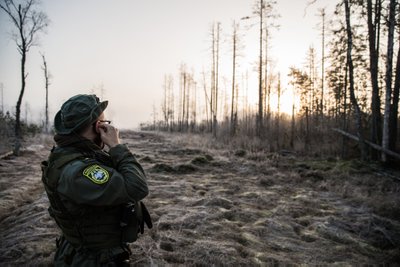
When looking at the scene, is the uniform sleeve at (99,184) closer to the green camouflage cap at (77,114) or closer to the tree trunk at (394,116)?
the green camouflage cap at (77,114)

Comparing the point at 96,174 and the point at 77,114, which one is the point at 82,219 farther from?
the point at 77,114

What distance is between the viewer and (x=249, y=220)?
4.96 meters

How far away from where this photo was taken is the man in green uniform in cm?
163

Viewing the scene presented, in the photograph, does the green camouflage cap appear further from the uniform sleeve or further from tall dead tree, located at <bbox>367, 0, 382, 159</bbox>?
tall dead tree, located at <bbox>367, 0, 382, 159</bbox>

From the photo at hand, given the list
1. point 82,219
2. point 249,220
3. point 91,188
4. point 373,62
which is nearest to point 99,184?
point 91,188

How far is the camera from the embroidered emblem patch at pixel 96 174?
162 cm

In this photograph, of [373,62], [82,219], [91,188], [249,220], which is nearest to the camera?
[91,188]

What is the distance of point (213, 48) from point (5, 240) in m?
26.8

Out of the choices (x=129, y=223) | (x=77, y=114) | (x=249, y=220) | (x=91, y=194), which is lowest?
(x=249, y=220)

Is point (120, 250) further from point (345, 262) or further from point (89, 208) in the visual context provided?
point (345, 262)

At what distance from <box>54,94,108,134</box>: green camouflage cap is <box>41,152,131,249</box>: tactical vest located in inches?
7.1

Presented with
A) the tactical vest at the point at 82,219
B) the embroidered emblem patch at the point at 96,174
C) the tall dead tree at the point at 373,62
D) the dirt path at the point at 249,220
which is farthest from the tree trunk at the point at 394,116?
the embroidered emblem patch at the point at 96,174

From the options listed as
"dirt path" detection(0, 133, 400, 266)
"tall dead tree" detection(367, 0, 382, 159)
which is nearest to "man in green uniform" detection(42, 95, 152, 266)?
"dirt path" detection(0, 133, 400, 266)

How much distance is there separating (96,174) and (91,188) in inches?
3.4
